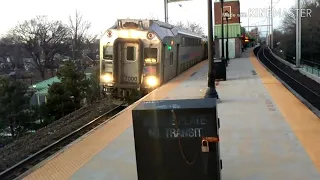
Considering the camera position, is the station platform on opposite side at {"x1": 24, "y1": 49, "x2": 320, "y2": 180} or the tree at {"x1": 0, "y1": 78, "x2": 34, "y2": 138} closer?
the station platform on opposite side at {"x1": 24, "y1": 49, "x2": 320, "y2": 180}

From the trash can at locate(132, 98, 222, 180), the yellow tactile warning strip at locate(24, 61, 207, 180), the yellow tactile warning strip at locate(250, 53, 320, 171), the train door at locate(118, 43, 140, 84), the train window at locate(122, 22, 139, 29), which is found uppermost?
the train window at locate(122, 22, 139, 29)

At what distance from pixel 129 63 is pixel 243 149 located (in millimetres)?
10269

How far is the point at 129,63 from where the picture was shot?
16.3 m

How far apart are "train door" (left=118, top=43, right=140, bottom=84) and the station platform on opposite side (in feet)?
16.5

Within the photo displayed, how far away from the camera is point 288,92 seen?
14648mm

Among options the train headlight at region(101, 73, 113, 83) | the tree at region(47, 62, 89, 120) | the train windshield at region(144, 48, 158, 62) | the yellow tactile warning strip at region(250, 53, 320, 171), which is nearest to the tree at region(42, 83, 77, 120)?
the tree at region(47, 62, 89, 120)

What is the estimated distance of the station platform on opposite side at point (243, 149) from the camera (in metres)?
5.60

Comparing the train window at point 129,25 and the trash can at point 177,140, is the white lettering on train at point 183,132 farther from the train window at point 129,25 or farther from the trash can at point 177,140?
the train window at point 129,25

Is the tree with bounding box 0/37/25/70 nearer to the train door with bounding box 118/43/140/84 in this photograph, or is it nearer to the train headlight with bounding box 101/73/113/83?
the train headlight with bounding box 101/73/113/83

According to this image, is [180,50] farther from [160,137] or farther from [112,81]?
[160,137]

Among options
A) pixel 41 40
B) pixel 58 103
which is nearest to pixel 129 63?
pixel 58 103

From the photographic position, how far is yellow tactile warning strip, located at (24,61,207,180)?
5.91 metres

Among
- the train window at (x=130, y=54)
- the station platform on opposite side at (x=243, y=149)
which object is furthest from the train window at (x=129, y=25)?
the station platform on opposite side at (x=243, y=149)

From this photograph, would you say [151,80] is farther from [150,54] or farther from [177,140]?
[177,140]
